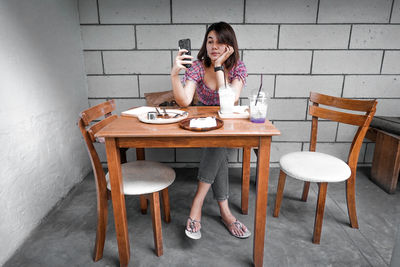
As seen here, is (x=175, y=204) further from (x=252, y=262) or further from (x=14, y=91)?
(x=14, y=91)

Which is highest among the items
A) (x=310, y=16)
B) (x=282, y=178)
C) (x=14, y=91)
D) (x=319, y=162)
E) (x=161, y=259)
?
(x=310, y=16)

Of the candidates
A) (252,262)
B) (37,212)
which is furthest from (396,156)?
(37,212)

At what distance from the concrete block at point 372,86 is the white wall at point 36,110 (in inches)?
101

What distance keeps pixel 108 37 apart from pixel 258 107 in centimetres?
174

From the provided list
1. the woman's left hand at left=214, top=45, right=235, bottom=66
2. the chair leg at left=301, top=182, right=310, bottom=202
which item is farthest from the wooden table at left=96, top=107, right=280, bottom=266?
the chair leg at left=301, top=182, right=310, bottom=202

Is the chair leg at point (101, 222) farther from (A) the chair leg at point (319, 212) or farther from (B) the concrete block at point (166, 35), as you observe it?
(B) the concrete block at point (166, 35)

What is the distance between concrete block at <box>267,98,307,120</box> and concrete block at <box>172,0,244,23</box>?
2.77 feet

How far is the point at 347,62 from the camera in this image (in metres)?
2.37

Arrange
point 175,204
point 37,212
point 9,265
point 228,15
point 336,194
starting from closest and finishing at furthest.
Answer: point 9,265, point 37,212, point 175,204, point 336,194, point 228,15

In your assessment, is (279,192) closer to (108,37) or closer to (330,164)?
(330,164)

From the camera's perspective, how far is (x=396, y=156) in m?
2.02

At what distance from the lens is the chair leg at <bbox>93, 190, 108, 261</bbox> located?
1.31 meters

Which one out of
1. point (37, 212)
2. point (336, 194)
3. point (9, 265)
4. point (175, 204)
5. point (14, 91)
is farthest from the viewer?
point (336, 194)

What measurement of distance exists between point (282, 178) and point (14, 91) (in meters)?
1.79
